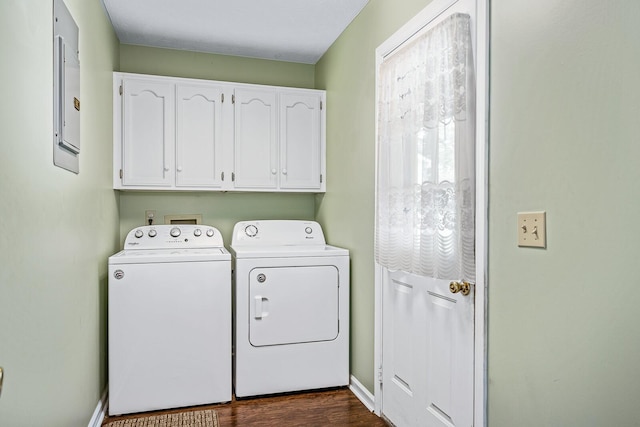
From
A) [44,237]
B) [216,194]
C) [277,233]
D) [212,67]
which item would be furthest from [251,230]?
[44,237]

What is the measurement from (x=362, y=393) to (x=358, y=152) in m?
1.51

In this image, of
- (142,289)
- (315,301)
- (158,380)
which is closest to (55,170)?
(142,289)

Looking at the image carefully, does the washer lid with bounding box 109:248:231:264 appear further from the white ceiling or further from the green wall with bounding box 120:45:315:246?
the white ceiling

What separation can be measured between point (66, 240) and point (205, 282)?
40.0 inches

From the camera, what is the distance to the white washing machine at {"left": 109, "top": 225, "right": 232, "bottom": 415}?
2604 mm

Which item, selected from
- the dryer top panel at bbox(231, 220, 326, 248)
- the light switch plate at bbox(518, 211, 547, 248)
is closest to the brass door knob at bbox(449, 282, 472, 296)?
the light switch plate at bbox(518, 211, 547, 248)

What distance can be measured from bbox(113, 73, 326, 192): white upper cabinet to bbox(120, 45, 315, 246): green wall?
12.3 inches

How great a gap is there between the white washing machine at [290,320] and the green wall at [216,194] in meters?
0.84

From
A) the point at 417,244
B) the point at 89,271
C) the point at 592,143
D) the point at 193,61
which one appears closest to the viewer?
the point at 592,143

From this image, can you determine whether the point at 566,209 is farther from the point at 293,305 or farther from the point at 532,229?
the point at 293,305

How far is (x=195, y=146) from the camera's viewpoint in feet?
10.7

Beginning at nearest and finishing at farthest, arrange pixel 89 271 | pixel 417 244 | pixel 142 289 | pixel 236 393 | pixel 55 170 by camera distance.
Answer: pixel 55 170 < pixel 417 244 < pixel 89 271 < pixel 142 289 < pixel 236 393

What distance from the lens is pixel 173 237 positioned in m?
3.27

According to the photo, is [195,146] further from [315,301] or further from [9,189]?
[9,189]
